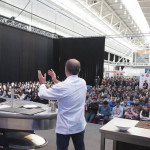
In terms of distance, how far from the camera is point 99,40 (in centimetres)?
680

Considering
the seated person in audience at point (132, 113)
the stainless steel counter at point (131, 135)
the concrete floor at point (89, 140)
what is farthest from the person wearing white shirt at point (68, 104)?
the seated person in audience at point (132, 113)

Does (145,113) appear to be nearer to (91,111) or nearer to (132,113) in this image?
(132,113)

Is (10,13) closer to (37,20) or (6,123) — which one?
(37,20)

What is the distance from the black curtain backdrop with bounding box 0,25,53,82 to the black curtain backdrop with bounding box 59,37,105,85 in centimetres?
67

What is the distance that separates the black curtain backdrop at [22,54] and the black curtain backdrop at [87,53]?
67cm

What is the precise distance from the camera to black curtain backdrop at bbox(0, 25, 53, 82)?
608cm

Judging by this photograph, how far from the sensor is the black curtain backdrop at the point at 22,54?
6.08m

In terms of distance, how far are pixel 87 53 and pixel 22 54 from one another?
2.32 metres

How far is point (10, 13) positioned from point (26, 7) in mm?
859

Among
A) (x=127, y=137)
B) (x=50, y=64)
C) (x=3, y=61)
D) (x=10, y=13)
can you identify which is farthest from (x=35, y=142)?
(x=10, y=13)

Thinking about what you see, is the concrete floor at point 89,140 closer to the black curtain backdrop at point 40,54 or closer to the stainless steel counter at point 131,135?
the stainless steel counter at point 131,135

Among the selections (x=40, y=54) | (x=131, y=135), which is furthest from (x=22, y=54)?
(x=131, y=135)

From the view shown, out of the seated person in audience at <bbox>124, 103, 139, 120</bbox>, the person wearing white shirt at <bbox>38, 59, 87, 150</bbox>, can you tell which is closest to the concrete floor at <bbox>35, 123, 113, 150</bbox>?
the seated person in audience at <bbox>124, 103, 139, 120</bbox>

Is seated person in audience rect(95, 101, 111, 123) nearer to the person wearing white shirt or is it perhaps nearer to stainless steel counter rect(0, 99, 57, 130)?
stainless steel counter rect(0, 99, 57, 130)
